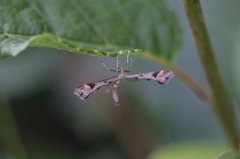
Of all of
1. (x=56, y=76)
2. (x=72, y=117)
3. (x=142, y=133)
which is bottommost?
(x=142, y=133)

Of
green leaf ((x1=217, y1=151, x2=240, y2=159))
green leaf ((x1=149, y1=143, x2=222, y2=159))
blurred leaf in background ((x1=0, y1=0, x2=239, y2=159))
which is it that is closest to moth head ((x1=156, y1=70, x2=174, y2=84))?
green leaf ((x1=217, y1=151, x2=240, y2=159))

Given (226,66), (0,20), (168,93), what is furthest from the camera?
(168,93)

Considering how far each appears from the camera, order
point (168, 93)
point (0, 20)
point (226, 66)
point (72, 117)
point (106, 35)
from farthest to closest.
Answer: point (72, 117) → point (168, 93) → point (226, 66) → point (106, 35) → point (0, 20)

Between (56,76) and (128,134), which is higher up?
(56,76)

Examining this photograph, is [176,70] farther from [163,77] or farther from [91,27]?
[163,77]

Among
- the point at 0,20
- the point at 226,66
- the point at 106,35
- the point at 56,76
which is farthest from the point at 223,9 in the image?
the point at 0,20

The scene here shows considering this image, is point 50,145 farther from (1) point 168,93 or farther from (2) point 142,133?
(1) point 168,93
